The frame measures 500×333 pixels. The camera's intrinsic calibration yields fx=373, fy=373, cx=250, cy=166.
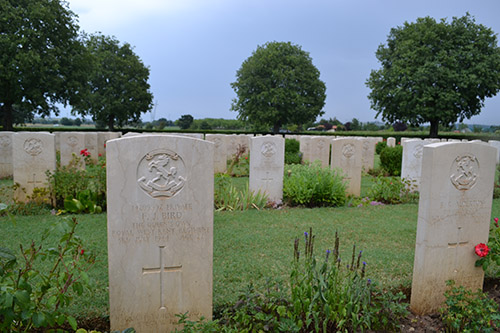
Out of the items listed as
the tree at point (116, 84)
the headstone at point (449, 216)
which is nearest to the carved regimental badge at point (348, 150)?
the headstone at point (449, 216)

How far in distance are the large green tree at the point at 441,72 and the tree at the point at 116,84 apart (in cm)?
2136

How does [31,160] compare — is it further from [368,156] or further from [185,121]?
[185,121]

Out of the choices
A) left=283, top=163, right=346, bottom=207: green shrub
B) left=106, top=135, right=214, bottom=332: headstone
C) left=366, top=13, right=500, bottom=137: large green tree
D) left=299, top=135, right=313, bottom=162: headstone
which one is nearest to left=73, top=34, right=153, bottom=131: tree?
left=366, top=13, right=500, bottom=137: large green tree

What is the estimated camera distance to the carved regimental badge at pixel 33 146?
24.1 ft

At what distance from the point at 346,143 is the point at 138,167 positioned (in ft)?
23.4

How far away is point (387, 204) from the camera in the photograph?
339 inches

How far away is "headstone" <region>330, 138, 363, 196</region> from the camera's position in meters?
9.15

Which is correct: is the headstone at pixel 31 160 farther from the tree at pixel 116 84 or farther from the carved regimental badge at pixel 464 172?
the tree at pixel 116 84

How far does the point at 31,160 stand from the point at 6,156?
185 inches

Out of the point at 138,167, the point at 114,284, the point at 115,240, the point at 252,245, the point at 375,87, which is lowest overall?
the point at 252,245

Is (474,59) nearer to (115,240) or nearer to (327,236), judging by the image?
(327,236)

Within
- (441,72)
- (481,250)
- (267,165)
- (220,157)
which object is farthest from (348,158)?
(441,72)

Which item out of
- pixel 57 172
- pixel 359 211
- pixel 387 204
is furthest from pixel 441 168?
pixel 57 172

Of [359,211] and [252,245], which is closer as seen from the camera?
[252,245]
